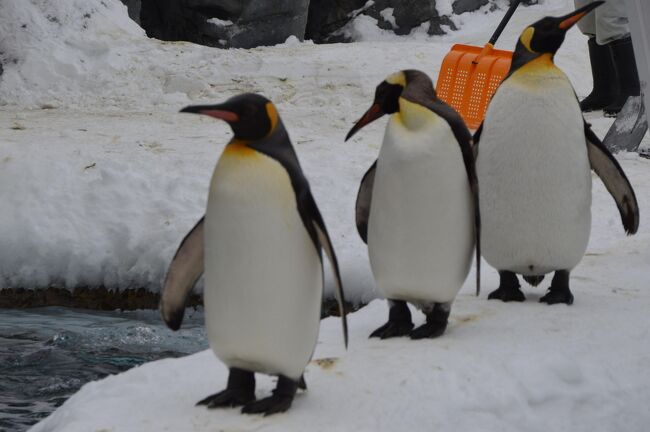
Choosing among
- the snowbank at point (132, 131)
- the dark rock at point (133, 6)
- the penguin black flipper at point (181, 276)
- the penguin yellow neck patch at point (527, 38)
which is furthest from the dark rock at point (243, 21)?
the penguin black flipper at point (181, 276)

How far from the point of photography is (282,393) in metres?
2.54

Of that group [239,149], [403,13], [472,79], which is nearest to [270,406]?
[239,149]

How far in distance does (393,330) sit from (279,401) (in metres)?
0.77

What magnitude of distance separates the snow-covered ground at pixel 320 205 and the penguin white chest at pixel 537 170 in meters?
0.22

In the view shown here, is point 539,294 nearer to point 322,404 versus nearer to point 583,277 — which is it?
point 583,277

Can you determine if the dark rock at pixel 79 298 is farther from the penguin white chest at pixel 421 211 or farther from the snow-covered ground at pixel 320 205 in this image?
the penguin white chest at pixel 421 211

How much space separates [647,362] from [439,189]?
77 centimetres

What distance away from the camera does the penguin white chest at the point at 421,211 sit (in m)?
3.00

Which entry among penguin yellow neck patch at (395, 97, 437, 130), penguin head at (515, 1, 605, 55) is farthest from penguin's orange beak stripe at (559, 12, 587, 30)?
penguin yellow neck patch at (395, 97, 437, 130)

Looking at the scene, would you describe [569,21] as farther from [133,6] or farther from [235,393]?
[133,6]

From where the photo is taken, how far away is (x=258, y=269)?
2.44 metres

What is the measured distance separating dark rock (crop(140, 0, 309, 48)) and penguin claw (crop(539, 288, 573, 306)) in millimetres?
8330

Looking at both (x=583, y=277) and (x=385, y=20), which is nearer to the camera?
(x=583, y=277)

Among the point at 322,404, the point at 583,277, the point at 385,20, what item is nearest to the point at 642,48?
the point at 583,277
